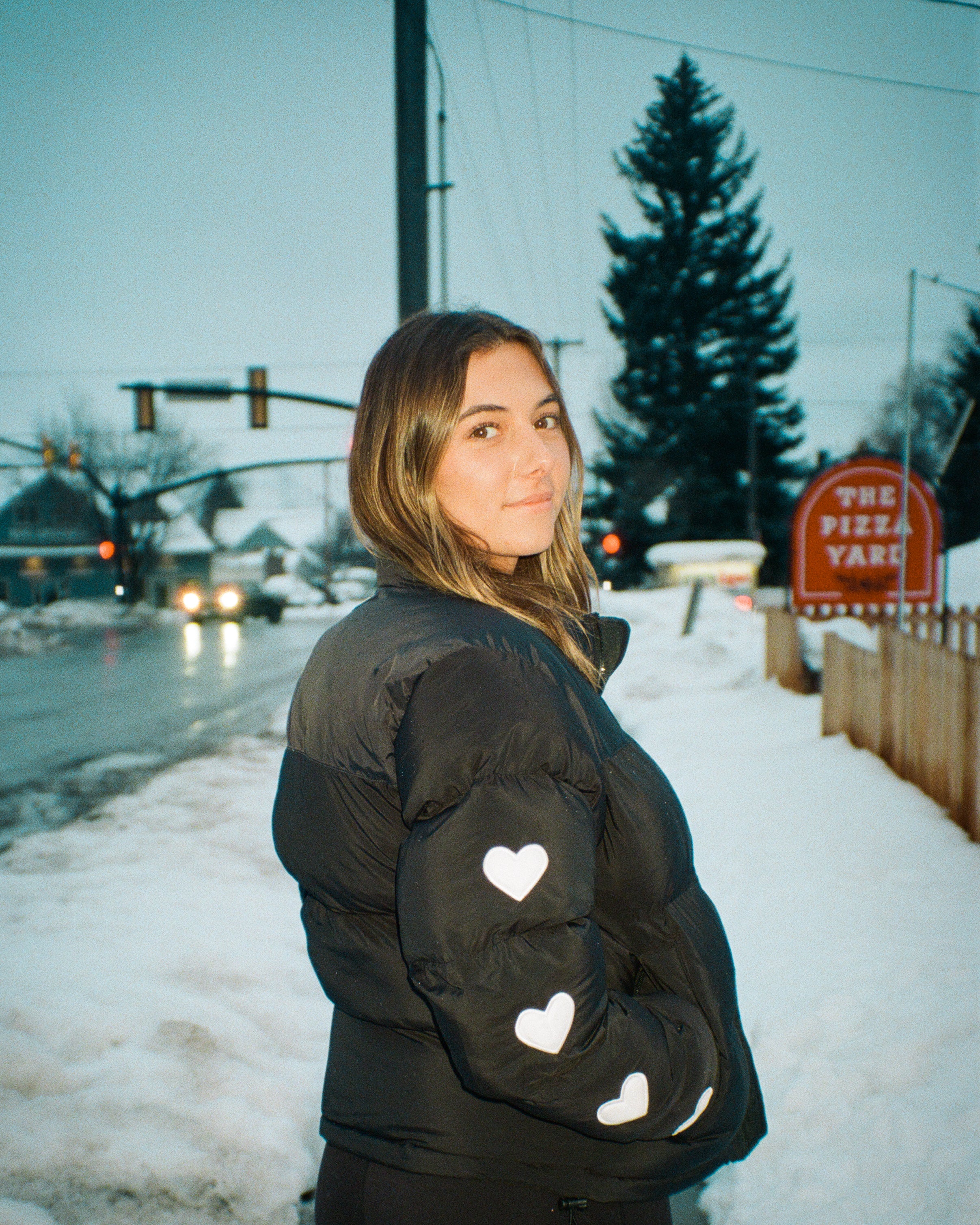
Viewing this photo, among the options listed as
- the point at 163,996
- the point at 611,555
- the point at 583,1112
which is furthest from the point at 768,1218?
the point at 611,555

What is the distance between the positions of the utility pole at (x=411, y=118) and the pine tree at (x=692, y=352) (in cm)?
2737

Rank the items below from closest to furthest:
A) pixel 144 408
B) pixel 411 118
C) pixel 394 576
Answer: pixel 394 576 < pixel 411 118 < pixel 144 408

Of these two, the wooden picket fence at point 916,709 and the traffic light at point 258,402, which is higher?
the traffic light at point 258,402

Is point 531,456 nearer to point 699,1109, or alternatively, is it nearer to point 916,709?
point 699,1109

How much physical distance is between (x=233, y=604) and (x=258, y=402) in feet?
50.7

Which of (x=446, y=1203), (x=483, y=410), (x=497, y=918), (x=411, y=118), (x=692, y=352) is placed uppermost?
(x=692, y=352)

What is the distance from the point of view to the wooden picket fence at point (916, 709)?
4902mm

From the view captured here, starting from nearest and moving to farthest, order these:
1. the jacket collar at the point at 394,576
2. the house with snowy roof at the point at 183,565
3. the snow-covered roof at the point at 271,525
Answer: the jacket collar at the point at 394,576
the house with snowy roof at the point at 183,565
the snow-covered roof at the point at 271,525

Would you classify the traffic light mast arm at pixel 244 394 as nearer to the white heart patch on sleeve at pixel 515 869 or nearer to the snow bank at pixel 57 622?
the snow bank at pixel 57 622

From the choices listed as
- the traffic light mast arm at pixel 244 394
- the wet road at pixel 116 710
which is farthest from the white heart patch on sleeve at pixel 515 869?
the traffic light mast arm at pixel 244 394

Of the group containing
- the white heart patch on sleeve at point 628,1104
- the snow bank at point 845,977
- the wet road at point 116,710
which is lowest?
the wet road at point 116,710

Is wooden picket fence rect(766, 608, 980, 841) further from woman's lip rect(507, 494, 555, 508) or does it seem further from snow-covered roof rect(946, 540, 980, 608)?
snow-covered roof rect(946, 540, 980, 608)

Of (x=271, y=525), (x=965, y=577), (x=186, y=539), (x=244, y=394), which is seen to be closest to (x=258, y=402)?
(x=244, y=394)

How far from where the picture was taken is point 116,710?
493 inches
